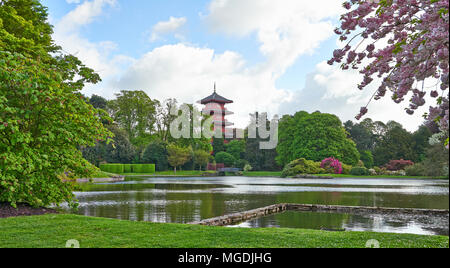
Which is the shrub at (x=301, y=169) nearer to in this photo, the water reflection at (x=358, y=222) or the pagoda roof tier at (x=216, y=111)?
the pagoda roof tier at (x=216, y=111)

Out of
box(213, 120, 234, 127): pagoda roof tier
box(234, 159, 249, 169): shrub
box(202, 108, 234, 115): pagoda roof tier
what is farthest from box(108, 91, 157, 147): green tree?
box(234, 159, 249, 169): shrub

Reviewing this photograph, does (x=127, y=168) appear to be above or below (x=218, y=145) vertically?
below

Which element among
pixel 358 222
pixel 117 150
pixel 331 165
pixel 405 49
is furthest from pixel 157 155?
pixel 405 49

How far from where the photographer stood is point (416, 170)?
4000 centimetres

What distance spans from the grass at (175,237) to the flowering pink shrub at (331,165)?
3770cm

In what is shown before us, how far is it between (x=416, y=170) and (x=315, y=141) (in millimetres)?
11952

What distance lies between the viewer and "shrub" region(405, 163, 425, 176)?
39181 millimetres

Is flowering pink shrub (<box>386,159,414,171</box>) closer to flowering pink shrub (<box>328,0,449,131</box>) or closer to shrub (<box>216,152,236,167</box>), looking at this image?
shrub (<box>216,152,236,167</box>)

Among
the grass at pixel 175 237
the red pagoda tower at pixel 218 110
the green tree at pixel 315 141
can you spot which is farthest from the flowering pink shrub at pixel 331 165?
the grass at pixel 175 237

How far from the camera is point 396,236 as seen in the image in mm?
5617

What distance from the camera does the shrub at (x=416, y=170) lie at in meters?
39.2

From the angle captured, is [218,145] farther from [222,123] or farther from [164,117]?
[164,117]

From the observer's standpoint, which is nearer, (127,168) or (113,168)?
(113,168)

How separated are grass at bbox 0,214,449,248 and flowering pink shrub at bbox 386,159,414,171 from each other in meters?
43.1
